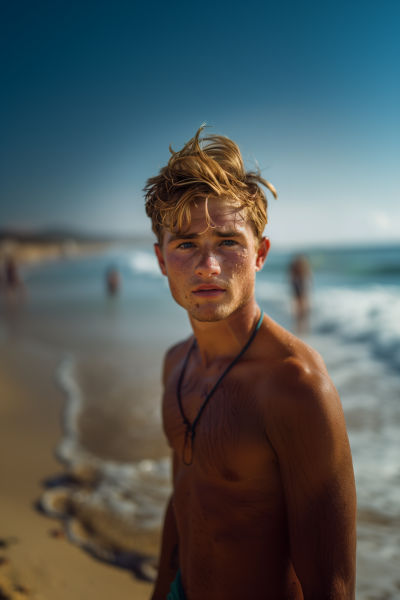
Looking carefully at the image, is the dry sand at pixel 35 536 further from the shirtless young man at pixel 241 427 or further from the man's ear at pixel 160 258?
the man's ear at pixel 160 258

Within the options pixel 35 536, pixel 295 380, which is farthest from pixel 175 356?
pixel 35 536

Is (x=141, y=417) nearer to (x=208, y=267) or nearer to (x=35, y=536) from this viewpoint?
(x=35, y=536)

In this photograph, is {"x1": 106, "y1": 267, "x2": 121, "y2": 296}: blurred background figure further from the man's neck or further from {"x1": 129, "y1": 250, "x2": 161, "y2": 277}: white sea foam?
the man's neck

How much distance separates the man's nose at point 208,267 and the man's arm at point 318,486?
425 mm

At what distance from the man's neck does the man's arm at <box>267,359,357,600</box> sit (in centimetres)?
37

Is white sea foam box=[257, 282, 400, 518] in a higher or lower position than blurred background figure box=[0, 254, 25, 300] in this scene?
lower

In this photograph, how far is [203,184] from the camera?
1399 millimetres

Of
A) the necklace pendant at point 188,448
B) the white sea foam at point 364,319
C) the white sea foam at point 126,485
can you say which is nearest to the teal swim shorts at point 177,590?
the necklace pendant at point 188,448

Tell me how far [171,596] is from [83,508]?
1.97 meters

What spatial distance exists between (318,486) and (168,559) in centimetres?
102

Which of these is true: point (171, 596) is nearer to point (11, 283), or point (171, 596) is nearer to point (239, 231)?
point (239, 231)

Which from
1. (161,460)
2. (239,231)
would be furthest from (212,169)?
(161,460)

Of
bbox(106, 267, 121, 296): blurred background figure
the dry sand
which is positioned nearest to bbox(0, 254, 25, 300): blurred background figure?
bbox(106, 267, 121, 296): blurred background figure

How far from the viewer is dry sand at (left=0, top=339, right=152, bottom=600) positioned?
253cm
